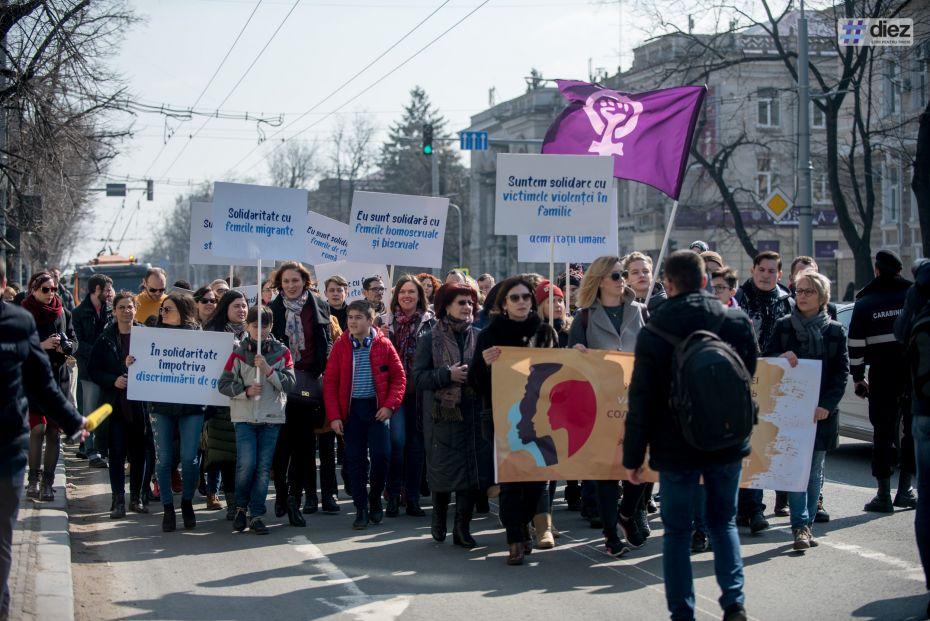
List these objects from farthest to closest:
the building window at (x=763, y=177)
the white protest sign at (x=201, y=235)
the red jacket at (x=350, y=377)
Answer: the building window at (x=763, y=177), the white protest sign at (x=201, y=235), the red jacket at (x=350, y=377)

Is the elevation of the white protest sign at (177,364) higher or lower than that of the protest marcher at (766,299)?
lower

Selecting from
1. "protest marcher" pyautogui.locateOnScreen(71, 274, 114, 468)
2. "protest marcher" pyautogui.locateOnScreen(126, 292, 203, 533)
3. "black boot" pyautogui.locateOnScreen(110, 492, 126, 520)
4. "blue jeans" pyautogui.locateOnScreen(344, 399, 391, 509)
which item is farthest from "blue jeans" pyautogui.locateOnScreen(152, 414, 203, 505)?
"protest marcher" pyautogui.locateOnScreen(71, 274, 114, 468)

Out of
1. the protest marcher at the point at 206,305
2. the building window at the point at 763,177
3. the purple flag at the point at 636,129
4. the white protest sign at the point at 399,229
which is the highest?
the building window at the point at 763,177

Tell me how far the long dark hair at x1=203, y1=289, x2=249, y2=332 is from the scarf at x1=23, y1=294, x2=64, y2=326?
1989 millimetres

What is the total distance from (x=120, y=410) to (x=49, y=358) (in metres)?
0.83

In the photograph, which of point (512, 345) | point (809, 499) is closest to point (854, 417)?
point (809, 499)

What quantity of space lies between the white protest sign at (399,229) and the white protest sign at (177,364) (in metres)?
2.88

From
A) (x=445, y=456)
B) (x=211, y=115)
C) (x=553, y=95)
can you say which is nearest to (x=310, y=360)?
(x=445, y=456)

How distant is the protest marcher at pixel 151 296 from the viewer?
12.3 meters

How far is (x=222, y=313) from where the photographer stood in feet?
33.2

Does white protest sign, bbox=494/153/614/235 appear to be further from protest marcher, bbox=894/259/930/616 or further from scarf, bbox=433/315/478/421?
protest marcher, bbox=894/259/930/616

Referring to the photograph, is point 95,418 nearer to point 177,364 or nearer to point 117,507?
point 177,364

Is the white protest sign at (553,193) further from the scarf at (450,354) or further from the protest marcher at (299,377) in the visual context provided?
the protest marcher at (299,377)

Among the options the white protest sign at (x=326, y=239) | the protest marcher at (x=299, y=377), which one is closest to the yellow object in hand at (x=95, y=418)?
the protest marcher at (x=299, y=377)
